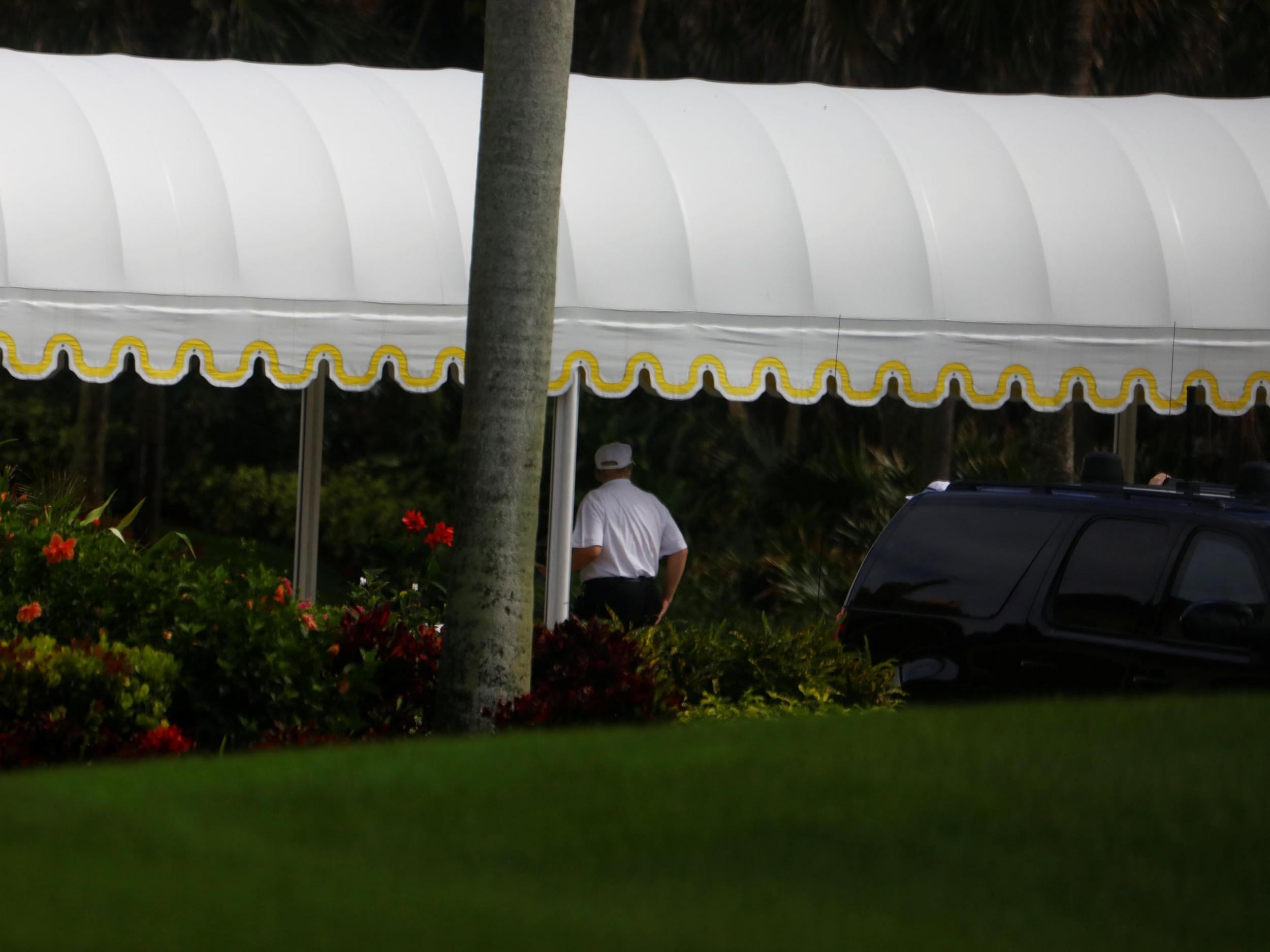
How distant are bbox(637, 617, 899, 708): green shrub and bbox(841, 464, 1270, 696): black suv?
230 millimetres

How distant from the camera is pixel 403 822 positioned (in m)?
3.73

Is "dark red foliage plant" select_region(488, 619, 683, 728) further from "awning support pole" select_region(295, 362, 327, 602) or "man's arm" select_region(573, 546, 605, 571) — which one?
"awning support pole" select_region(295, 362, 327, 602)

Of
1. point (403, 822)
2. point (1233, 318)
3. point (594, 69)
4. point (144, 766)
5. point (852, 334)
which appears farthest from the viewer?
point (594, 69)

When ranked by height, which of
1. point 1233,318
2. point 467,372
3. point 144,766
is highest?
point 1233,318

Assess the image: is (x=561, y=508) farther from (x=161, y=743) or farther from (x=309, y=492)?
(x=161, y=743)

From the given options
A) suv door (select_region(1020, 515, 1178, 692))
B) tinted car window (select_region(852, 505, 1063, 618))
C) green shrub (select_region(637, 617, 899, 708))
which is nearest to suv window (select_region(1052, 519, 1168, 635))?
suv door (select_region(1020, 515, 1178, 692))

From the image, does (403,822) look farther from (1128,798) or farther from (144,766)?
(1128,798)

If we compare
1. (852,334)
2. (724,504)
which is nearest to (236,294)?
(852,334)

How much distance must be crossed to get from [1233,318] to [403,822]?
888 centimetres

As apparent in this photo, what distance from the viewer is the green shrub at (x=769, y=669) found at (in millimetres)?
7746

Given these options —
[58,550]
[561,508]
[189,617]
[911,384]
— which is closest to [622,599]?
[561,508]

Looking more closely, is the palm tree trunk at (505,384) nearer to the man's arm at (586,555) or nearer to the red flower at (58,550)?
the red flower at (58,550)

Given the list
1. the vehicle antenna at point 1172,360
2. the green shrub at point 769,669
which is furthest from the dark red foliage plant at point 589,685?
the vehicle antenna at point 1172,360

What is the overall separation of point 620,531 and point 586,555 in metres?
0.24
